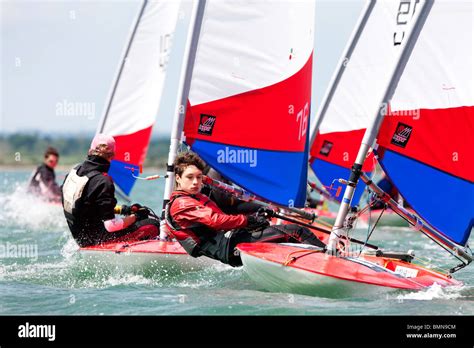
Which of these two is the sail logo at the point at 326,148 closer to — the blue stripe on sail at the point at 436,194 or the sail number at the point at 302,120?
the sail number at the point at 302,120

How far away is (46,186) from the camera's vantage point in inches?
576

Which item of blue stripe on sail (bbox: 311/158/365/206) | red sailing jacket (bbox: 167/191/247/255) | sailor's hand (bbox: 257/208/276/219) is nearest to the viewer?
red sailing jacket (bbox: 167/191/247/255)

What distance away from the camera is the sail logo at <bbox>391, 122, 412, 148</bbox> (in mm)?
6578

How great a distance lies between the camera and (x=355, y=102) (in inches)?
456

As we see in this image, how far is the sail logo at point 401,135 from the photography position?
6.58 m

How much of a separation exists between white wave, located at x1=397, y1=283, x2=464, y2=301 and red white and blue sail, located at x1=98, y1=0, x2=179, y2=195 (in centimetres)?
614

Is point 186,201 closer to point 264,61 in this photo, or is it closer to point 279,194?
point 279,194

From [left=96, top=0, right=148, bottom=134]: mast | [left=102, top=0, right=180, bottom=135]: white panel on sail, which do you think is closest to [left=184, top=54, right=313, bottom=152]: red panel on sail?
[left=102, top=0, right=180, bottom=135]: white panel on sail

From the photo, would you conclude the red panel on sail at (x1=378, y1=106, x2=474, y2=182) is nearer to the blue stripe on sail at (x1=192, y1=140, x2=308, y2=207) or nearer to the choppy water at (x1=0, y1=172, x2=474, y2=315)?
the choppy water at (x1=0, y1=172, x2=474, y2=315)

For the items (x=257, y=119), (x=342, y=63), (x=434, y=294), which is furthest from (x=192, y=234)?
(x=342, y=63)

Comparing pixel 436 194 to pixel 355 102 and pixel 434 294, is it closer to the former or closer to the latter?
pixel 434 294

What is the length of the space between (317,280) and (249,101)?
7.08 feet

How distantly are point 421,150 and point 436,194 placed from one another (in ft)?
1.36

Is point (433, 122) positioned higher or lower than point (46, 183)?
higher
